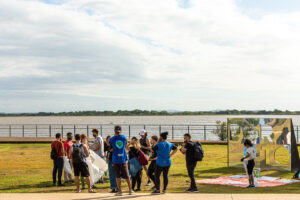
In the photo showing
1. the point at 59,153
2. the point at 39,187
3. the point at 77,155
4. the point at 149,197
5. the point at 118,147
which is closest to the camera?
the point at 149,197

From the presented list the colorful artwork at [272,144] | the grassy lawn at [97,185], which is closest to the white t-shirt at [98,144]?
the grassy lawn at [97,185]

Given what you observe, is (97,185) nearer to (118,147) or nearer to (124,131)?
(118,147)

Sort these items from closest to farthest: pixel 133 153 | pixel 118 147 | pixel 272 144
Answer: pixel 118 147 → pixel 133 153 → pixel 272 144

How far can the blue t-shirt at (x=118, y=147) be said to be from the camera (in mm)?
10445

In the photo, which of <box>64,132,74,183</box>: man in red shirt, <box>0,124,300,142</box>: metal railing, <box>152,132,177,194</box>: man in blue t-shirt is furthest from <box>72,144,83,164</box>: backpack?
<box>0,124,300,142</box>: metal railing

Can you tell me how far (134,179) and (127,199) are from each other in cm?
195

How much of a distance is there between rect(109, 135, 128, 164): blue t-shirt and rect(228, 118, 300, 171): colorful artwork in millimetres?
8426

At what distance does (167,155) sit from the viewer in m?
10.9

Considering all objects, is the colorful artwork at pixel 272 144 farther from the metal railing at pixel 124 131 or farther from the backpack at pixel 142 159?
the metal railing at pixel 124 131

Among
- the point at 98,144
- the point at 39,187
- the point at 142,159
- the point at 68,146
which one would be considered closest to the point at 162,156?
the point at 142,159

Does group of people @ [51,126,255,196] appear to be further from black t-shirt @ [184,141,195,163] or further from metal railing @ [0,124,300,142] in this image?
metal railing @ [0,124,300,142]

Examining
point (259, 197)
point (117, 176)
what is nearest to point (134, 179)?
point (117, 176)

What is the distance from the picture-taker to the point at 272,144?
1703cm

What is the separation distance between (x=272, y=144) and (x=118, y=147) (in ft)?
29.5
